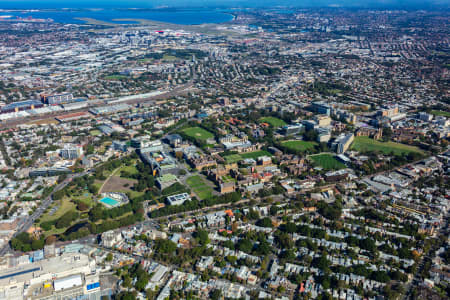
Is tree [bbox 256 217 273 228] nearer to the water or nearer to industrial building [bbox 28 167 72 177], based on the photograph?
industrial building [bbox 28 167 72 177]

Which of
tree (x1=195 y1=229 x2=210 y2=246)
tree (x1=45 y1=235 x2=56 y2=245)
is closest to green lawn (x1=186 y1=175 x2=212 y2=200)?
tree (x1=195 y1=229 x2=210 y2=246)

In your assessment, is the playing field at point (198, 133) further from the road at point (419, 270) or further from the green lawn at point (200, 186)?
the road at point (419, 270)

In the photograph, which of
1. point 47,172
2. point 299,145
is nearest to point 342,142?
point 299,145

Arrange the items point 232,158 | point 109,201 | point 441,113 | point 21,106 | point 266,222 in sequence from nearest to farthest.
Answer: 1. point 266,222
2. point 109,201
3. point 232,158
4. point 441,113
5. point 21,106

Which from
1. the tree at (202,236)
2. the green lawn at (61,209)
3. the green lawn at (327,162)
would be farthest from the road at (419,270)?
the green lawn at (61,209)

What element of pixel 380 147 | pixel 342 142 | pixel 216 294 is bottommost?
pixel 216 294

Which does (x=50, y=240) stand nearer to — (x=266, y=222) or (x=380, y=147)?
(x=266, y=222)

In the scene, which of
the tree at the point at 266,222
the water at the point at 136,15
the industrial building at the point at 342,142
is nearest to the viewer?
the tree at the point at 266,222
